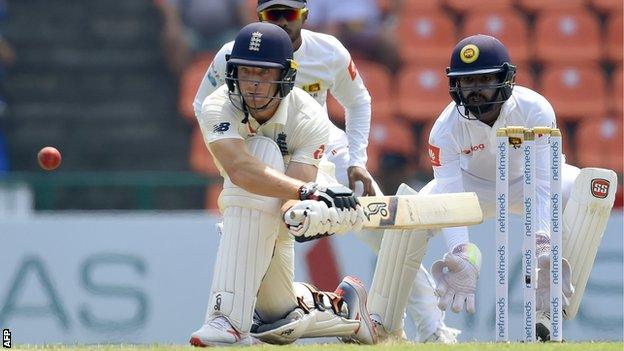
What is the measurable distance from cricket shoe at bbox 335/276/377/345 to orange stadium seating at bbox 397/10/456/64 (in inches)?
247

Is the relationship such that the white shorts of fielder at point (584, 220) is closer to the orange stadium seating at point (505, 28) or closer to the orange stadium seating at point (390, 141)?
the orange stadium seating at point (390, 141)

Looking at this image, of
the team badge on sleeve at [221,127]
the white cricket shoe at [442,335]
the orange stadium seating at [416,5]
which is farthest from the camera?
A: the orange stadium seating at [416,5]

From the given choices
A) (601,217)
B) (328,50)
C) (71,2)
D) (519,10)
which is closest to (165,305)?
(328,50)

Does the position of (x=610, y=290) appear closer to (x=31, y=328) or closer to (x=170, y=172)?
(x=31, y=328)

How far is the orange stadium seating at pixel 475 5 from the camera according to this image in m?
11.0

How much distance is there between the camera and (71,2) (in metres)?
10.6

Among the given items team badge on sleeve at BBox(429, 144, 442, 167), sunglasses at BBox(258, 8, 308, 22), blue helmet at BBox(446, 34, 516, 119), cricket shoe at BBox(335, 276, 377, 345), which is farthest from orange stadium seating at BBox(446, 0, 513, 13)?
cricket shoe at BBox(335, 276, 377, 345)

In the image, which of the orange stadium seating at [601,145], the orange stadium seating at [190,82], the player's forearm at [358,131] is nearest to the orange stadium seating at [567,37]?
the orange stadium seating at [601,145]

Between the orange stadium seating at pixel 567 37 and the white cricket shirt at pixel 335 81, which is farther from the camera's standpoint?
the orange stadium seating at pixel 567 37

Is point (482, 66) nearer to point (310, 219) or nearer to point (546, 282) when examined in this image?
point (546, 282)

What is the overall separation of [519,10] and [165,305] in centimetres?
507

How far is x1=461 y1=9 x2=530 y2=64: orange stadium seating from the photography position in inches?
426

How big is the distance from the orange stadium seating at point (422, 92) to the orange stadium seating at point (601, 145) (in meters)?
1.16

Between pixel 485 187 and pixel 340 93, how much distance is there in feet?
2.99
